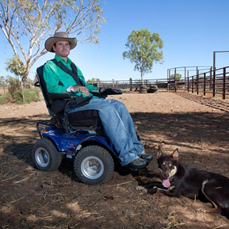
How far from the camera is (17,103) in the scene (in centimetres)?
1455

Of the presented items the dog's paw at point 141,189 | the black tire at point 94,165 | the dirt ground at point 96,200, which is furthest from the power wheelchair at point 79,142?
the dog's paw at point 141,189

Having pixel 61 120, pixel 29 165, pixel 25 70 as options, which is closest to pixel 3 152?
pixel 29 165

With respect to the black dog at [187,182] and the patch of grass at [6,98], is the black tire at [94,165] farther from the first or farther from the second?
the patch of grass at [6,98]

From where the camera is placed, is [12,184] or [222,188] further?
[12,184]

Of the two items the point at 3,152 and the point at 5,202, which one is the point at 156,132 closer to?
the point at 3,152

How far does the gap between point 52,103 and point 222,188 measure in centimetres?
218

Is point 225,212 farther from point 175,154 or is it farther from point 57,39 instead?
point 57,39

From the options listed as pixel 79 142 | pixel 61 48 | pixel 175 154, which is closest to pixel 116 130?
pixel 79 142

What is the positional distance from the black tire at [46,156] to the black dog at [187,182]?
1338 millimetres

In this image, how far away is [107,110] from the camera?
273 cm

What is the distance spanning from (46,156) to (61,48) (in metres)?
1.59

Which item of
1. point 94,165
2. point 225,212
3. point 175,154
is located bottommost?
point 225,212

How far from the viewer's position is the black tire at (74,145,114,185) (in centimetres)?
271

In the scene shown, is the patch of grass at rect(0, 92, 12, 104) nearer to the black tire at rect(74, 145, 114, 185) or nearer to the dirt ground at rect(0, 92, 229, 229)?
the dirt ground at rect(0, 92, 229, 229)
